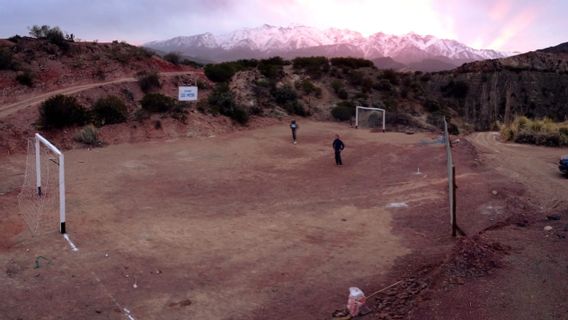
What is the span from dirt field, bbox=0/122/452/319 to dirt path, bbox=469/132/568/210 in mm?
2288

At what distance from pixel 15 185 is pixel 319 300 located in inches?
485

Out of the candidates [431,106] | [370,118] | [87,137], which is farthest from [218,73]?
[431,106]

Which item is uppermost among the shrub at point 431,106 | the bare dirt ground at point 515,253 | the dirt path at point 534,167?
the shrub at point 431,106

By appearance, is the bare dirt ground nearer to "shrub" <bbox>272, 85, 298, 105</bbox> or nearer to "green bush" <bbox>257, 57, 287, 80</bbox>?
"shrub" <bbox>272, 85, 298, 105</bbox>

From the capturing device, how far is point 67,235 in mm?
11523

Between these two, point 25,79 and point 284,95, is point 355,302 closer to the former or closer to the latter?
point 25,79

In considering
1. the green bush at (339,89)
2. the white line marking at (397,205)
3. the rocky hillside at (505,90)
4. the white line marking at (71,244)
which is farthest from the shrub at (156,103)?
the rocky hillside at (505,90)

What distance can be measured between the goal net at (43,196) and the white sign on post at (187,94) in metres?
12.0

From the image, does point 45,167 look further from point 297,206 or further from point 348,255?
point 348,255

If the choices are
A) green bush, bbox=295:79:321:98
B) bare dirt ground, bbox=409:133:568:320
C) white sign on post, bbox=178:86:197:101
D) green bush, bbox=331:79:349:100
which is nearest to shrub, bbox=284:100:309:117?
green bush, bbox=295:79:321:98

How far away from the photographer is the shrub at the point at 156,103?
97.1 ft

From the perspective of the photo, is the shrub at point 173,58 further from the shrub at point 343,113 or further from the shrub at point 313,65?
the shrub at point 343,113

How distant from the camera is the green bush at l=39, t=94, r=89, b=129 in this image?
25.2 meters

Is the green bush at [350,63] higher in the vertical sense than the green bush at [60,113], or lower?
higher
